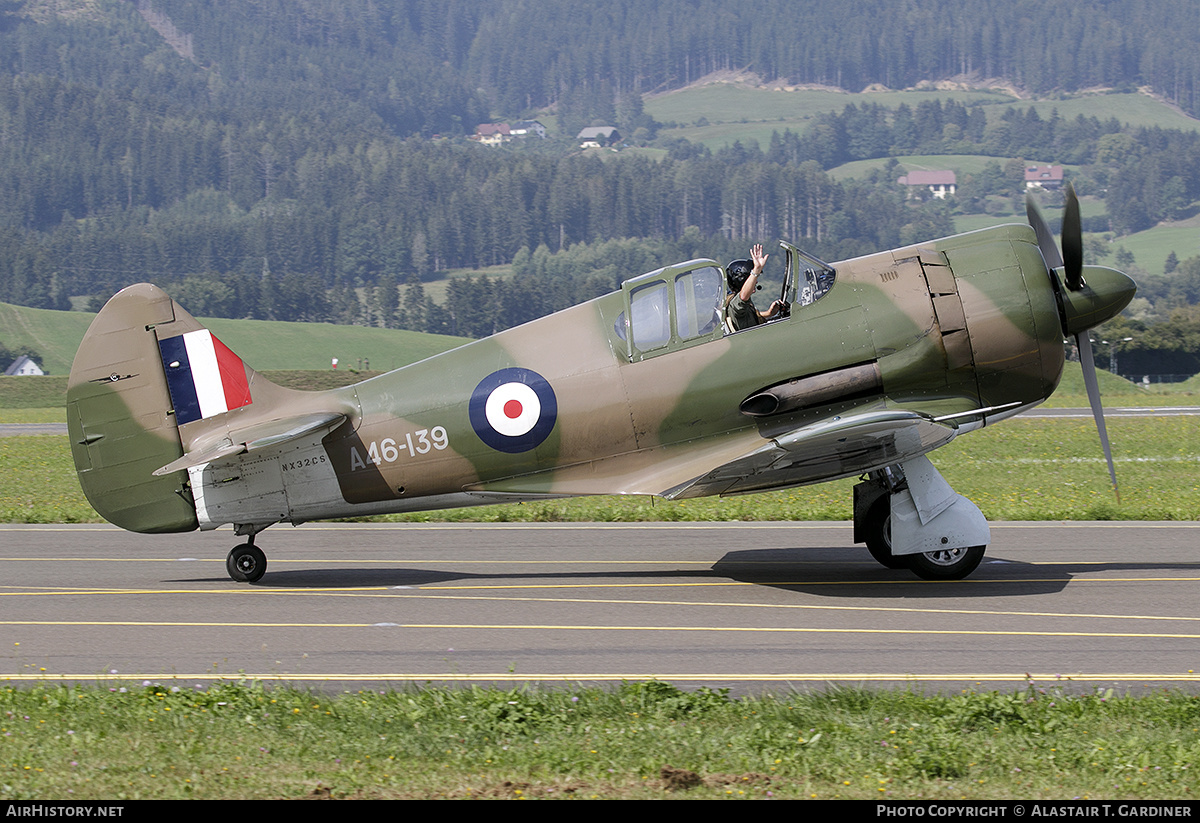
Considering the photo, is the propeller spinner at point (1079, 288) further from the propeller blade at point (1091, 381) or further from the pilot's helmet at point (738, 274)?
the pilot's helmet at point (738, 274)

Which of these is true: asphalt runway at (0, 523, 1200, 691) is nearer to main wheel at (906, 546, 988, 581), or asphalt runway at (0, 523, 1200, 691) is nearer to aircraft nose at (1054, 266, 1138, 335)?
main wheel at (906, 546, 988, 581)

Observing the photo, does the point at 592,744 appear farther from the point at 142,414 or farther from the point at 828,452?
the point at 142,414

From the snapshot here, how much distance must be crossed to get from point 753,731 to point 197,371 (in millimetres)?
7306

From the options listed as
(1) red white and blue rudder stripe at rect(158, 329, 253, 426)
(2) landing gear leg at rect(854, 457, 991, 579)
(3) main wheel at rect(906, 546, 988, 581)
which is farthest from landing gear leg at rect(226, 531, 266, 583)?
(3) main wheel at rect(906, 546, 988, 581)

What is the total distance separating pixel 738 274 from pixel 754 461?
1.90 m

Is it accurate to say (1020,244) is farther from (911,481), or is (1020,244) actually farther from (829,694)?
(829,694)

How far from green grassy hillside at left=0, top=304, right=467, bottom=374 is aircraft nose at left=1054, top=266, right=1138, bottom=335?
86.8m

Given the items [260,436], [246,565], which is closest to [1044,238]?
[260,436]

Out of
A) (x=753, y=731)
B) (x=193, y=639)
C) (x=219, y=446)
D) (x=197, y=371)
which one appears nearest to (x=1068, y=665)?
(x=753, y=731)

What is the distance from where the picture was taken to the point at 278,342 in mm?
108562

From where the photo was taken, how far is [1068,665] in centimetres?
845

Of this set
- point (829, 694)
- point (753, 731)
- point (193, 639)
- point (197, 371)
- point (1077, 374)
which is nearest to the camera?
point (753, 731)

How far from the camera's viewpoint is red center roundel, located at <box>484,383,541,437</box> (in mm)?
11398

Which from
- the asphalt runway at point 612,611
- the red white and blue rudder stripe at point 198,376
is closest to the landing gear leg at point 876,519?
the asphalt runway at point 612,611
